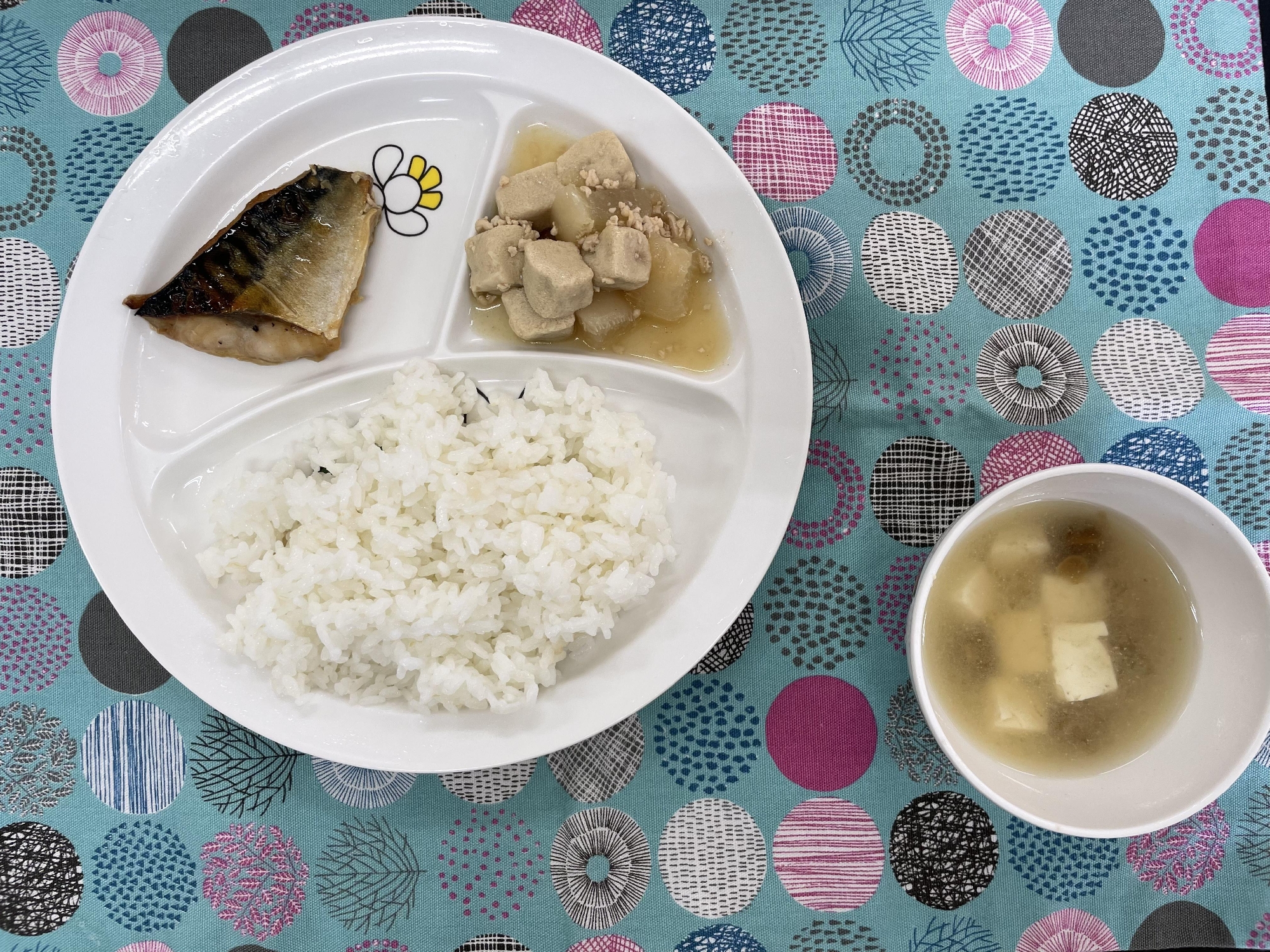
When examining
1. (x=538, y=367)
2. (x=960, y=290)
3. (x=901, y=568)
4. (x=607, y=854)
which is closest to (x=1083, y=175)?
(x=960, y=290)

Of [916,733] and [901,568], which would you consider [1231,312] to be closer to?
[901,568]

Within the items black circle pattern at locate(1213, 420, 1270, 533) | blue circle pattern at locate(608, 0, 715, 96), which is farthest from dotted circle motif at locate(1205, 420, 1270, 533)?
blue circle pattern at locate(608, 0, 715, 96)

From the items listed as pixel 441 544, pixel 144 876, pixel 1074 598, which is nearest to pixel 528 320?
pixel 441 544

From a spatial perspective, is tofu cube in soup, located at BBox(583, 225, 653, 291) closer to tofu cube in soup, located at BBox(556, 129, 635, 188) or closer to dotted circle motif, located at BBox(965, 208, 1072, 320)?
tofu cube in soup, located at BBox(556, 129, 635, 188)

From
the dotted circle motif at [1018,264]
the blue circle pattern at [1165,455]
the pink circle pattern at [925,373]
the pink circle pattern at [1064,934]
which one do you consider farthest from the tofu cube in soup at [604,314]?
the pink circle pattern at [1064,934]

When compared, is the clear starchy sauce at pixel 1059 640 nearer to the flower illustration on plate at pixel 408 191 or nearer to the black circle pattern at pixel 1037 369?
the black circle pattern at pixel 1037 369

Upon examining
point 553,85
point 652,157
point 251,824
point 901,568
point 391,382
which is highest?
point 553,85
